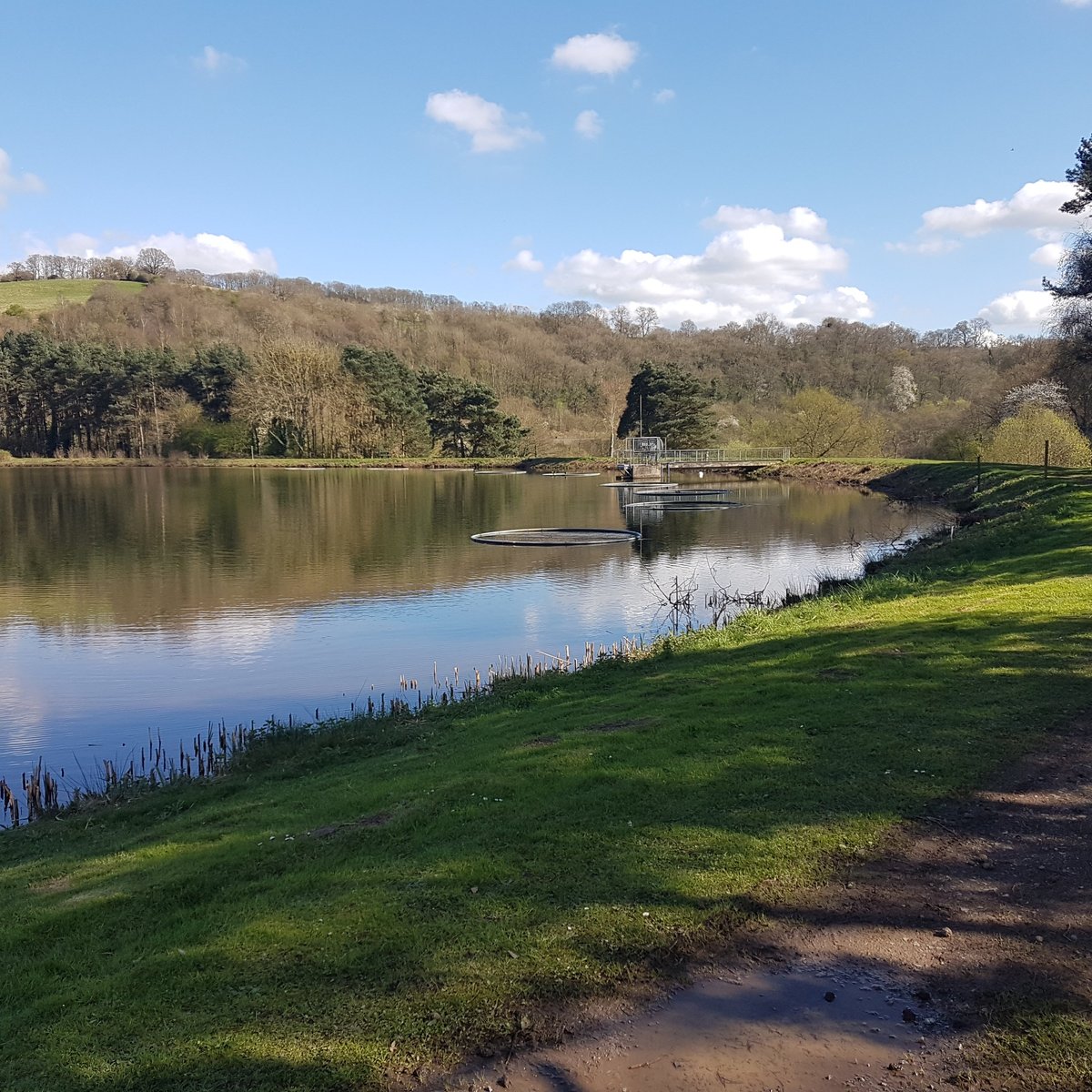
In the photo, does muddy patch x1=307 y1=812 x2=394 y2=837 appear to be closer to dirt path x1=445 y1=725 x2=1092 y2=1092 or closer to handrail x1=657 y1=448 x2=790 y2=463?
dirt path x1=445 y1=725 x2=1092 y2=1092

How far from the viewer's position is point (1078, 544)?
1786 cm

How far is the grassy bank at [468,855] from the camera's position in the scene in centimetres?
404

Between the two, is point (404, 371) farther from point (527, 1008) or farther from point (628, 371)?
point (527, 1008)

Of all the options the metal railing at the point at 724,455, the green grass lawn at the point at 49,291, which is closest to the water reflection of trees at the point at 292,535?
the metal railing at the point at 724,455

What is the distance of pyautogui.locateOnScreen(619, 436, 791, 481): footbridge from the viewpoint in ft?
260

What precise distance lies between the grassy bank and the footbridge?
6841cm

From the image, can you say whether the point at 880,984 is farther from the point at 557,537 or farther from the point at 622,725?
the point at 557,537

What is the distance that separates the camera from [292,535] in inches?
1452

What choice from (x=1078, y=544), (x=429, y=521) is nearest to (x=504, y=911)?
(x=1078, y=544)

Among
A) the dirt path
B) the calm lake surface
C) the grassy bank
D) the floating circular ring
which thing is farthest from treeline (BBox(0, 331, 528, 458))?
the dirt path

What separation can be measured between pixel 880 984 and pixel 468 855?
2.66 metres

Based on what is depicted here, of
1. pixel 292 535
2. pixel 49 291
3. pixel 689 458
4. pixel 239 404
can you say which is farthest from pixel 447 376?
pixel 49 291

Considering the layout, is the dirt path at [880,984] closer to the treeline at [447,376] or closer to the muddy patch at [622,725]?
the muddy patch at [622,725]

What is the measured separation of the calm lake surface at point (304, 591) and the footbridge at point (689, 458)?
26.1m
